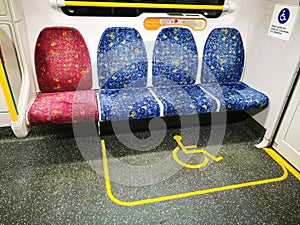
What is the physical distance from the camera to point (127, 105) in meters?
2.23

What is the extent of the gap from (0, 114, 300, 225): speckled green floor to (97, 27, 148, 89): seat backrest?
2.21 feet

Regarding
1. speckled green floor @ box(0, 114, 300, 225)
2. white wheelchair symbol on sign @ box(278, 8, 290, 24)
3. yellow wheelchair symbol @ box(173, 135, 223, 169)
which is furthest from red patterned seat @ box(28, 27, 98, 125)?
white wheelchair symbol on sign @ box(278, 8, 290, 24)

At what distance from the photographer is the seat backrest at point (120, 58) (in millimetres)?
2477

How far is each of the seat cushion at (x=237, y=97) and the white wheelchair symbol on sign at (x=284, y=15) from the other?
80cm

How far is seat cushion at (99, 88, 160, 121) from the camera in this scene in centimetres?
215

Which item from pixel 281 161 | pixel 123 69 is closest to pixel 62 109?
pixel 123 69

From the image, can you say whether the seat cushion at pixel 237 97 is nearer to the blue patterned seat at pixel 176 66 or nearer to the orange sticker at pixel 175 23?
the blue patterned seat at pixel 176 66

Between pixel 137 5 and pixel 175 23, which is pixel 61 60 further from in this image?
pixel 175 23

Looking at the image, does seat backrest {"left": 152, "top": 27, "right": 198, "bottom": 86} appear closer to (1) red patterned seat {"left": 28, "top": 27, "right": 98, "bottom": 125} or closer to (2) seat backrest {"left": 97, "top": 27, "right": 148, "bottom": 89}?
(2) seat backrest {"left": 97, "top": 27, "right": 148, "bottom": 89}

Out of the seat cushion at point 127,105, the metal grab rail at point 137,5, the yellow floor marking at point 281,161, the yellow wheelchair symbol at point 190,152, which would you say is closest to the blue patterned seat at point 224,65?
the metal grab rail at point 137,5

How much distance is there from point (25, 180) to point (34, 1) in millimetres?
1726

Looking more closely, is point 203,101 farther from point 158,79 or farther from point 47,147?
point 47,147

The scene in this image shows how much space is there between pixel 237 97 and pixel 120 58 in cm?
140

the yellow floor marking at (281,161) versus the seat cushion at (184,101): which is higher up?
the seat cushion at (184,101)
